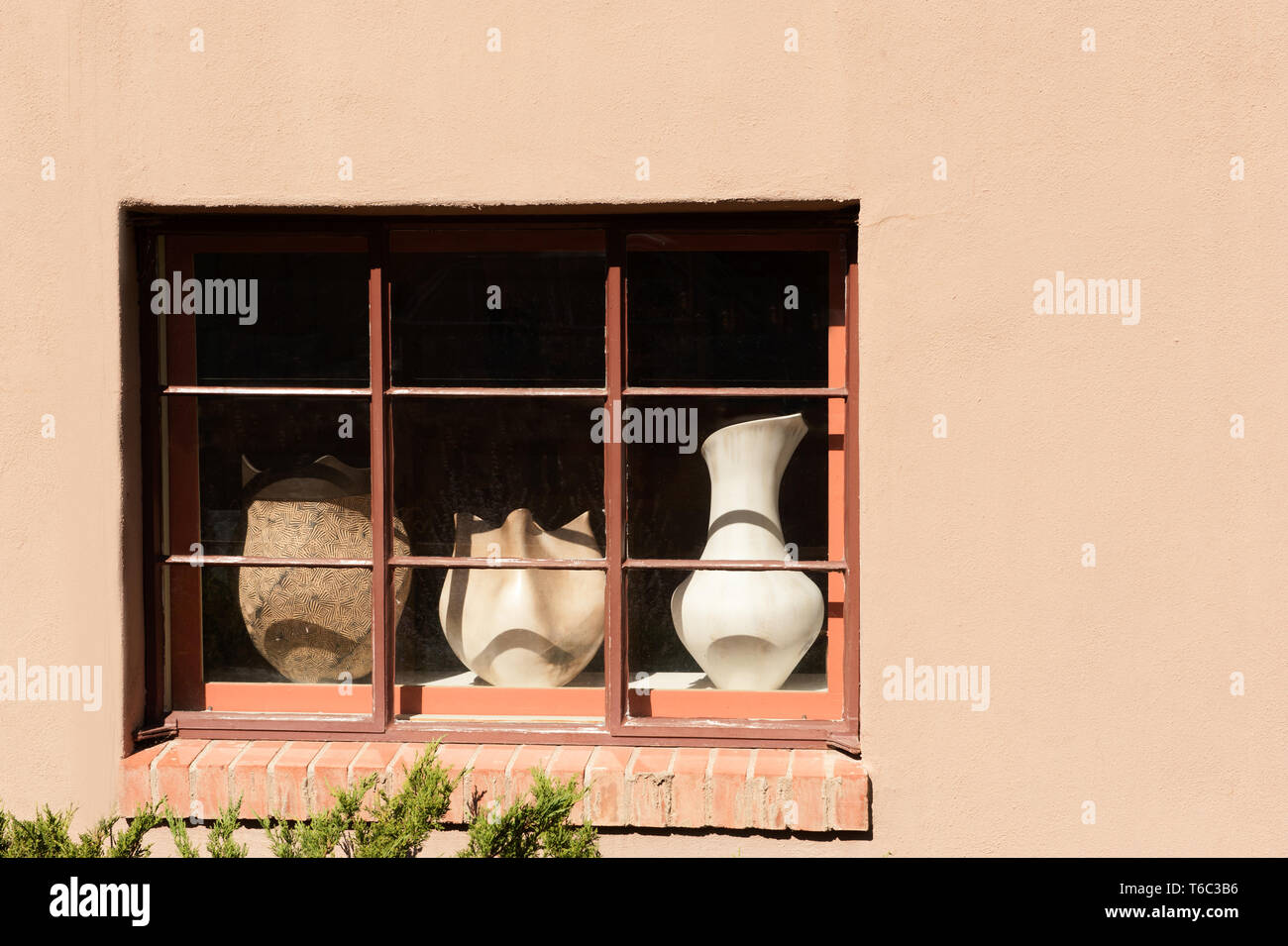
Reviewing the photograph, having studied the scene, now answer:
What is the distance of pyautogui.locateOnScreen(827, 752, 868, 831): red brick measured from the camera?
2.91 metres

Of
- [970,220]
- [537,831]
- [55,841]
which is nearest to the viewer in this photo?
[55,841]

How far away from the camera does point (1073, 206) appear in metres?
2.88

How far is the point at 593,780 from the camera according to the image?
2.95 metres

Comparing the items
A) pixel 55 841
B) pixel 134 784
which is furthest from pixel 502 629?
pixel 55 841

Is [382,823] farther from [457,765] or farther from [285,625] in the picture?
[285,625]

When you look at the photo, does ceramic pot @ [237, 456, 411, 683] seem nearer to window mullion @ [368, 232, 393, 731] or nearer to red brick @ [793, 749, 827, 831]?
window mullion @ [368, 232, 393, 731]

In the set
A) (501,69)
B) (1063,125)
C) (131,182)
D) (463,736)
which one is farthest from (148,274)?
(1063,125)

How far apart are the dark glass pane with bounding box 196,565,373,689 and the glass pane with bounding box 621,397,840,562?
83 cm

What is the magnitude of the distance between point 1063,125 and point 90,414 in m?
2.64

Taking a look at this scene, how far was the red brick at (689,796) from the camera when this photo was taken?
9.68 feet

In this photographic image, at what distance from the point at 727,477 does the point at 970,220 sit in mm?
928

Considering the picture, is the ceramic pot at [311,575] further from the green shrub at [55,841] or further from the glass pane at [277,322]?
the green shrub at [55,841]
